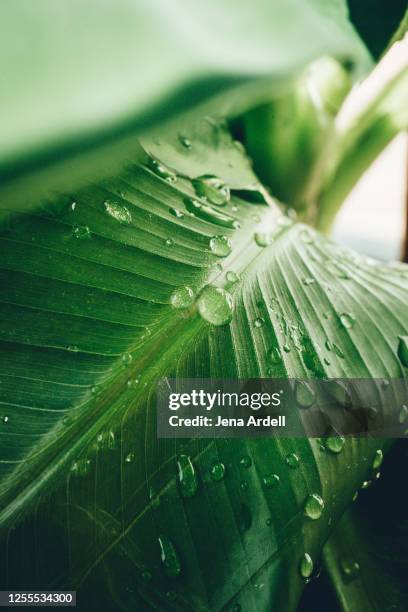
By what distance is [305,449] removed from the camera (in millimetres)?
354

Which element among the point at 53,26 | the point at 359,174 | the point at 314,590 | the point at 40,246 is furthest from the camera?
the point at 359,174

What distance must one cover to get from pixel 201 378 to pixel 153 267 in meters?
0.09

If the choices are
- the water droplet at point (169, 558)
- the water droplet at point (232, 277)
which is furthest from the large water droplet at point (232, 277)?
A: the water droplet at point (169, 558)

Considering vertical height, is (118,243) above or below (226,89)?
above

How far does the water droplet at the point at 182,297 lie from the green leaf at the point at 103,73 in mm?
257

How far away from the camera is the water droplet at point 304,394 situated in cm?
36

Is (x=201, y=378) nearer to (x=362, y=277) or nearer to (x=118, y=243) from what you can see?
(x=118, y=243)

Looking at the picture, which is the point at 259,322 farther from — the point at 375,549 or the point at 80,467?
the point at 375,549

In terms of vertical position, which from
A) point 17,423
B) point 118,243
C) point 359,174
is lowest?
point 17,423

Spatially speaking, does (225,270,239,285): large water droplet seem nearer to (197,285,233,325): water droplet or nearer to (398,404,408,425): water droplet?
(197,285,233,325): water droplet

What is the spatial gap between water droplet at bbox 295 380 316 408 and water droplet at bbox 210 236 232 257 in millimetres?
133

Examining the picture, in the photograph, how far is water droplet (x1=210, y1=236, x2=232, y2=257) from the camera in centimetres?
42

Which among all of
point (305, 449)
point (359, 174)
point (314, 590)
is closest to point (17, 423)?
point (305, 449)

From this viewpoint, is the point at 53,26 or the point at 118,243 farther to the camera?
the point at 118,243
